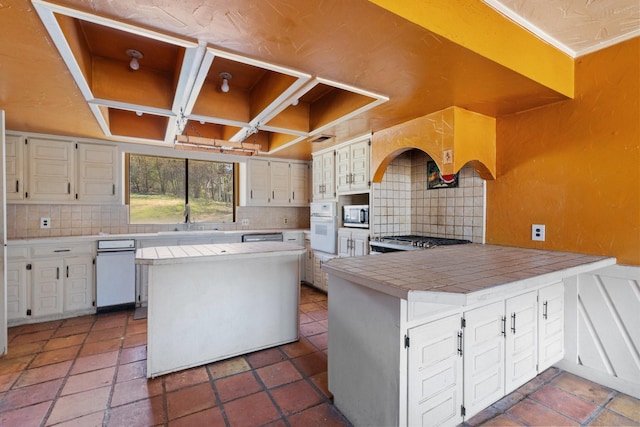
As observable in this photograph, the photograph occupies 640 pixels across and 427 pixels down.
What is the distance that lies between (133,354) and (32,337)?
1.25m

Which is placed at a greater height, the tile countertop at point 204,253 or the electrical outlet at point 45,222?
the electrical outlet at point 45,222

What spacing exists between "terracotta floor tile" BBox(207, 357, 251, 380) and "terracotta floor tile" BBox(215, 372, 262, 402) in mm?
60

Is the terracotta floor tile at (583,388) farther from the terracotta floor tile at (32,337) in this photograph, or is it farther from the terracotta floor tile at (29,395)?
the terracotta floor tile at (32,337)

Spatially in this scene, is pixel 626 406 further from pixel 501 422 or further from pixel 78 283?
pixel 78 283

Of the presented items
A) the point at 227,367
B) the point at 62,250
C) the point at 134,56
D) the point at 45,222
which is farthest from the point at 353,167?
the point at 45,222

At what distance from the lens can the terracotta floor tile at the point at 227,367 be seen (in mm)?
2254

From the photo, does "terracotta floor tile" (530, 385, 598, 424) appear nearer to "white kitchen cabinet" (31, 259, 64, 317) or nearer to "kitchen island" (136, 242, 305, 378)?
"kitchen island" (136, 242, 305, 378)

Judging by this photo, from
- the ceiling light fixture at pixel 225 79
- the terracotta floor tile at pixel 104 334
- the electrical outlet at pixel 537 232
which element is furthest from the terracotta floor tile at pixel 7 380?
the electrical outlet at pixel 537 232

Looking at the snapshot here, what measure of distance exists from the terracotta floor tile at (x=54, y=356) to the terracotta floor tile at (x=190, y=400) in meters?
1.23

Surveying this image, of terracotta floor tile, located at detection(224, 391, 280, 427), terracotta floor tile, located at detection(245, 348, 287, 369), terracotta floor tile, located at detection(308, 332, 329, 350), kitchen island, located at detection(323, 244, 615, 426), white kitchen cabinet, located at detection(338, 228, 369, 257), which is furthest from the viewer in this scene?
white kitchen cabinet, located at detection(338, 228, 369, 257)

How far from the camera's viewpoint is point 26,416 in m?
1.78

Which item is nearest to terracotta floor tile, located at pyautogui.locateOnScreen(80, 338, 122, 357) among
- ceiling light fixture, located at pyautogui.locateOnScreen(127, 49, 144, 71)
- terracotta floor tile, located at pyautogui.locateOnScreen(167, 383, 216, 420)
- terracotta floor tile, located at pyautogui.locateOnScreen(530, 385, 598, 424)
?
terracotta floor tile, located at pyautogui.locateOnScreen(167, 383, 216, 420)

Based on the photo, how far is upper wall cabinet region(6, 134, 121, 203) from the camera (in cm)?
335

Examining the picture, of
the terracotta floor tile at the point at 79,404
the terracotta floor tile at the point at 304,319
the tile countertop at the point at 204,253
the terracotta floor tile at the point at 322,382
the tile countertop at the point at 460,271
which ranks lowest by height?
the terracotta floor tile at the point at 79,404
